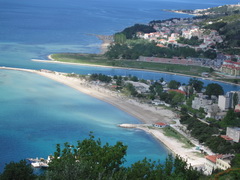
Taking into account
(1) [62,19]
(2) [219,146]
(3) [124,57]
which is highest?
(1) [62,19]

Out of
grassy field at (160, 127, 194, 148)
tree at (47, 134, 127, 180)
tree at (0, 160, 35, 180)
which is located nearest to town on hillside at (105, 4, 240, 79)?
grassy field at (160, 127, 194, 148)

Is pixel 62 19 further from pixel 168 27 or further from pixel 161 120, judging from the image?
pixel 161 120

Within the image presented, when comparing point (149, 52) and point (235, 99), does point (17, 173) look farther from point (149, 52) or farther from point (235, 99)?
point (149, 52)

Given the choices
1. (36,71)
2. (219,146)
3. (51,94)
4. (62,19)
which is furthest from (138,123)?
(62,19)

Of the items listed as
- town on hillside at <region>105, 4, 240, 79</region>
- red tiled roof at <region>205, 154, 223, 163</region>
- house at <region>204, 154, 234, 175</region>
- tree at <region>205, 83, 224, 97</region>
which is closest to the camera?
house at <region>204, 154, 234, 175</region>

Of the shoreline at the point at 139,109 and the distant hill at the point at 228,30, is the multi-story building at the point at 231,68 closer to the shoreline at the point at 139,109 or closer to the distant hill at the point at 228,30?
the distant hill at the point at 228,30

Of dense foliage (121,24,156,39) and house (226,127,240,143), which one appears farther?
dense foliage (121,24,156,39)

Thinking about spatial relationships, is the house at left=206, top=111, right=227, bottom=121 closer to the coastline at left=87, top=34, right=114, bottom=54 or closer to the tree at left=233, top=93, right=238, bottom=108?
the tree at left=233, top=93, right=238, bottom=108
